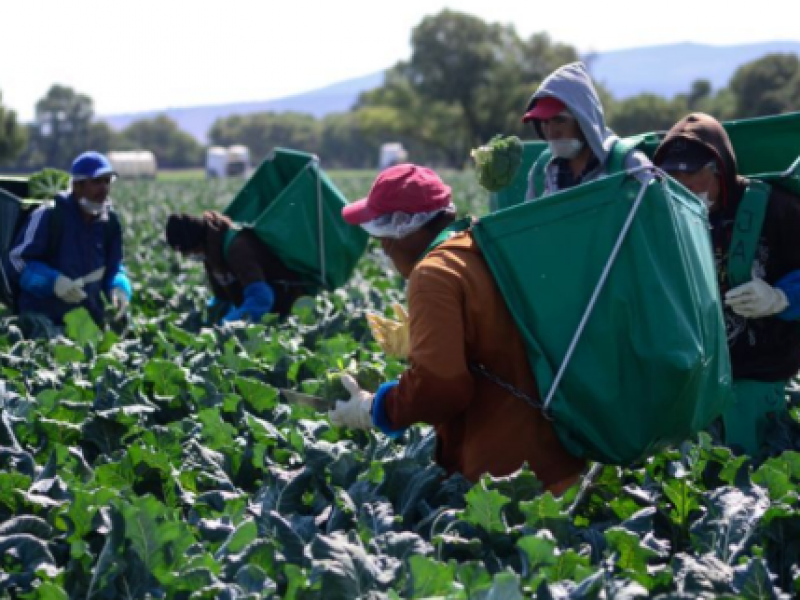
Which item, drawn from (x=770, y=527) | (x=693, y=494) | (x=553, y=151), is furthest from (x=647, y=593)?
(x=553, y=151)

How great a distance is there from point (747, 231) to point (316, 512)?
2.03 meters

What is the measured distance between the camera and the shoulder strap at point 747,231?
4.41 metres

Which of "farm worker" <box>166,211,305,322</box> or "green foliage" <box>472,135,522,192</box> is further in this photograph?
"farm worker" <box>166,211,305,322</box>

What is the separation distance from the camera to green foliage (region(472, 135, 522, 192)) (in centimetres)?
468

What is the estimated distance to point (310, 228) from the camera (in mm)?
8531

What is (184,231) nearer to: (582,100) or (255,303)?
(255,303)

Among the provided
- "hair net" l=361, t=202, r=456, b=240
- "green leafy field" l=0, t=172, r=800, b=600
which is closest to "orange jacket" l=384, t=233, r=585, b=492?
"green leafy field" l=0, t=172, r=800, b=600

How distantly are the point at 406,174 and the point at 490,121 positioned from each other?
8624 cm

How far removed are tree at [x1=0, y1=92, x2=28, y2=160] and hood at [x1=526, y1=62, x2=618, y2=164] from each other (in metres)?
77.8

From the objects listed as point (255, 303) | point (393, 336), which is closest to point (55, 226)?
point (255, 303)

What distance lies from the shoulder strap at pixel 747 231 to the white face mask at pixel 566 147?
0.74 metres

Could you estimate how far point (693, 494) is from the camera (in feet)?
12.4

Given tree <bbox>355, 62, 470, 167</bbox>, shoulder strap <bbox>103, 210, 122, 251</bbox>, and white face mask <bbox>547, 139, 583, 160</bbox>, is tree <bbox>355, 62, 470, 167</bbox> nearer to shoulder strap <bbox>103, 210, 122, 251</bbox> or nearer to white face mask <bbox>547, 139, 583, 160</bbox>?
shoulder strap <bbox>103, 210, 122, 251</bbox>

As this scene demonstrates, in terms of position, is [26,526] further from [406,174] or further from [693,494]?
[693,494]
